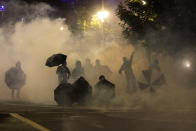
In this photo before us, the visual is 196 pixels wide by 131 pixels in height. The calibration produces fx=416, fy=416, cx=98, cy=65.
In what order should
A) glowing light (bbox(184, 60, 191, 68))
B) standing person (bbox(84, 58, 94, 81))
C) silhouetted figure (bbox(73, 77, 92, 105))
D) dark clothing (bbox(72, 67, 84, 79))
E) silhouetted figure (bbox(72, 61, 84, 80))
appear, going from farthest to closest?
glowing light (bbox(184, 60, 191, 68)) < standing person (bbox(84, 58, 94, 81)) < dark clothing (bbox(72, 67, 84, 79)) < silhouetted figure (bbox(72, 61, 84, 80)) < silhouetted figure (bbox(73, 77, 92, 105))

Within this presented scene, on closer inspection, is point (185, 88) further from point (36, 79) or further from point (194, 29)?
point (36, 79)

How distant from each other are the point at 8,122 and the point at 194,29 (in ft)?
45.0

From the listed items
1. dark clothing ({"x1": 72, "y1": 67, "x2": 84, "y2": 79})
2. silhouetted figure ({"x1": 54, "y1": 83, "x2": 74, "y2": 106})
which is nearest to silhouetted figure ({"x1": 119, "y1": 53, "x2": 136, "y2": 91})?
dark clothing ({"x1": 72, "y1": 67, "x2": 84, "y2": 79})

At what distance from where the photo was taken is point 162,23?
22.2 m

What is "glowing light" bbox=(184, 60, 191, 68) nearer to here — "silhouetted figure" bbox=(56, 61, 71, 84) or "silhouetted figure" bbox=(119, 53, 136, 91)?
"silhouetted figure" bbox=(119, 53, 136, 91)

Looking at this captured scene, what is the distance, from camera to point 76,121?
9.48 metres

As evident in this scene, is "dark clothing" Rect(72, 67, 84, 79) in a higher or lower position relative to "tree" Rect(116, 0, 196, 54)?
lower

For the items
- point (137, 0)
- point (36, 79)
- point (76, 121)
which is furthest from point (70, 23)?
point (76, 121)

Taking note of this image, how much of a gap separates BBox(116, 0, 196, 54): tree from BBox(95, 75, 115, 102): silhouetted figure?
641cm

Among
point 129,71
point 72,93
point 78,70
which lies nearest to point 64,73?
point 72,93

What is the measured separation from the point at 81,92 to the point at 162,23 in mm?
8686

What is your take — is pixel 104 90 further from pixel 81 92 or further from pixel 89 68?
pixel 89 68

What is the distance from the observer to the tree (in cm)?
2098

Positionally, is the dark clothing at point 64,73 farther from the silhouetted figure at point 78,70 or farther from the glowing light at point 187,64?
the glowing light at point 187,64
